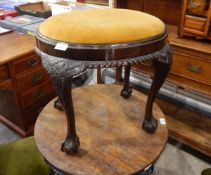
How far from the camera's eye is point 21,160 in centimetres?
99

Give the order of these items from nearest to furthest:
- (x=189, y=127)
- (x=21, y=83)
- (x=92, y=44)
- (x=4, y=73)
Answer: (x=92, y=44)
(x=4, y=73)
(x=21, y=83)
(x=189, y=127)

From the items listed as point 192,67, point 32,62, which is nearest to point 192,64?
point 192,67

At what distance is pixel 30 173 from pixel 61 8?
1220 mm

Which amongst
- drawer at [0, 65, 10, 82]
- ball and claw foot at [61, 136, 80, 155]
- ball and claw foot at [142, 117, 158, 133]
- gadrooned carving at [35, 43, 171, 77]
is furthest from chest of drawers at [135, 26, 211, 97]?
drawer at [0, 65, 10, 82]

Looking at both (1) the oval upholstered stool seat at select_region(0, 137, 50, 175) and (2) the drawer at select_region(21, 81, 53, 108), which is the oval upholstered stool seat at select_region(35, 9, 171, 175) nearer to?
(1) the oval upholstered stool seat at select_region(0, 137, 50, 175)

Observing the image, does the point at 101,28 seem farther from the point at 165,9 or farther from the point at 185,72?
the point at 165,9

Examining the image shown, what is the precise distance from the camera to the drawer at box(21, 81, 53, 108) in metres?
1.40

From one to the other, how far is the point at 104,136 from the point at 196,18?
2.47 ft

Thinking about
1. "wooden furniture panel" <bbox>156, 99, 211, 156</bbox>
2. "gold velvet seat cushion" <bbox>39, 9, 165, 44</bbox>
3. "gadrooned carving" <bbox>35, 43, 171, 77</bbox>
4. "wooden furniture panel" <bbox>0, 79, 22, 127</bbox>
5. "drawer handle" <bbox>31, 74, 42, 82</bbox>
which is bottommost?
"wooden furniture panel" <bbox>156, 99, 211, 156</bbox>

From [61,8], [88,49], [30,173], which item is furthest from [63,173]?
[61,8]

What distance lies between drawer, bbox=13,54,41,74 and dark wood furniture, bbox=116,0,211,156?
585mm

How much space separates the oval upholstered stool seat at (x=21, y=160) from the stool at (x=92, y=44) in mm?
355

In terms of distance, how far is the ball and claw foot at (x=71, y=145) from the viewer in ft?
2.62

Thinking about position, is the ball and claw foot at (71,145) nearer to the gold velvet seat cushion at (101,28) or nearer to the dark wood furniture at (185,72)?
the gold velvet seat cushion at (101,28)
